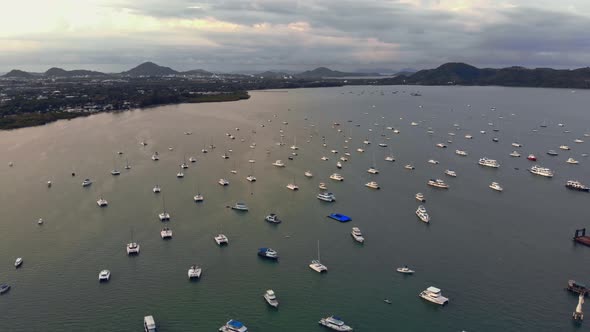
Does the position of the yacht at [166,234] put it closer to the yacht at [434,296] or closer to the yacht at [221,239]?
the yacht at [221,239]

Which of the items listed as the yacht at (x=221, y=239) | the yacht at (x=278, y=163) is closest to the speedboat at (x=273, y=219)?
the yacht at (x=221, y=239)

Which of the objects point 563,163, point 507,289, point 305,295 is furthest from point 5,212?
point 563,163

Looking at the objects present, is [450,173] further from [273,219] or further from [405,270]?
[405,270]

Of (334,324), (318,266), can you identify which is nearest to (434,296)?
(334,324)

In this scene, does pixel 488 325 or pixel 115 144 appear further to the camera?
pixel 115 144

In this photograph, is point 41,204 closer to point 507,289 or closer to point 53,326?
point 53,326
